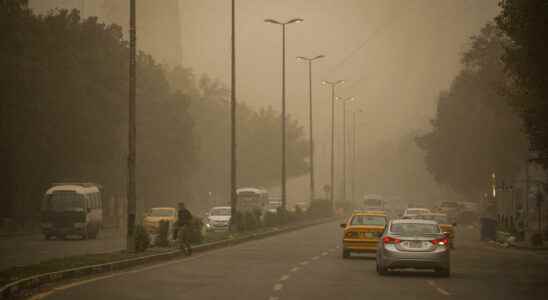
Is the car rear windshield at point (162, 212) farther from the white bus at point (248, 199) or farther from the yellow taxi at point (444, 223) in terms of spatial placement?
the white bus at point (248, 199)

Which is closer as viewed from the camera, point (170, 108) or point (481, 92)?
point (481, 92)

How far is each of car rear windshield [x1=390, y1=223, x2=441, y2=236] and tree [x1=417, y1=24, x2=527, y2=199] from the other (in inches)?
1867

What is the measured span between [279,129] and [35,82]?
82133mm

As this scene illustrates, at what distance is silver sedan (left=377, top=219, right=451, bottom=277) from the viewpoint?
89.0ft

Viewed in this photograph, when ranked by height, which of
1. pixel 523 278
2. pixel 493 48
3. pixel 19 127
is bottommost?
pixel 523 278

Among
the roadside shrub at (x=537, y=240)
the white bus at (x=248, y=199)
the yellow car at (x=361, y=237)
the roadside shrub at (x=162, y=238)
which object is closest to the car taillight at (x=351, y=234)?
the yellow car at (x=361, y=237)

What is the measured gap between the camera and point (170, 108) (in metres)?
93.8

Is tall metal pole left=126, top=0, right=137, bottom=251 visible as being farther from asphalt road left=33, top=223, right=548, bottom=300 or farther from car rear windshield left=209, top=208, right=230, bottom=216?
car rear windshield left=209, top=208, right=230, bottom=216

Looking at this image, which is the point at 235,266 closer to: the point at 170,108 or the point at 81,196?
the point at 81,196

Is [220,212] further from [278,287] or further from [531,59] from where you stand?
[278,287]

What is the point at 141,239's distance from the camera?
3538 centimetres

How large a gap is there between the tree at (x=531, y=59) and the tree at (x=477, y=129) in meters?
34.9

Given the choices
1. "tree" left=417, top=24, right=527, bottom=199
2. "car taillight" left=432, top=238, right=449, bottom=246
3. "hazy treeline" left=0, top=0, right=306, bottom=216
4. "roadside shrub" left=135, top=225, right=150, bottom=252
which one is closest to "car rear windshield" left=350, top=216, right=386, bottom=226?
"roadside shrub" left=135, top=225, right=150, bottom=252

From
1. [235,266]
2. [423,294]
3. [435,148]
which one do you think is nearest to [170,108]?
[435,148]
